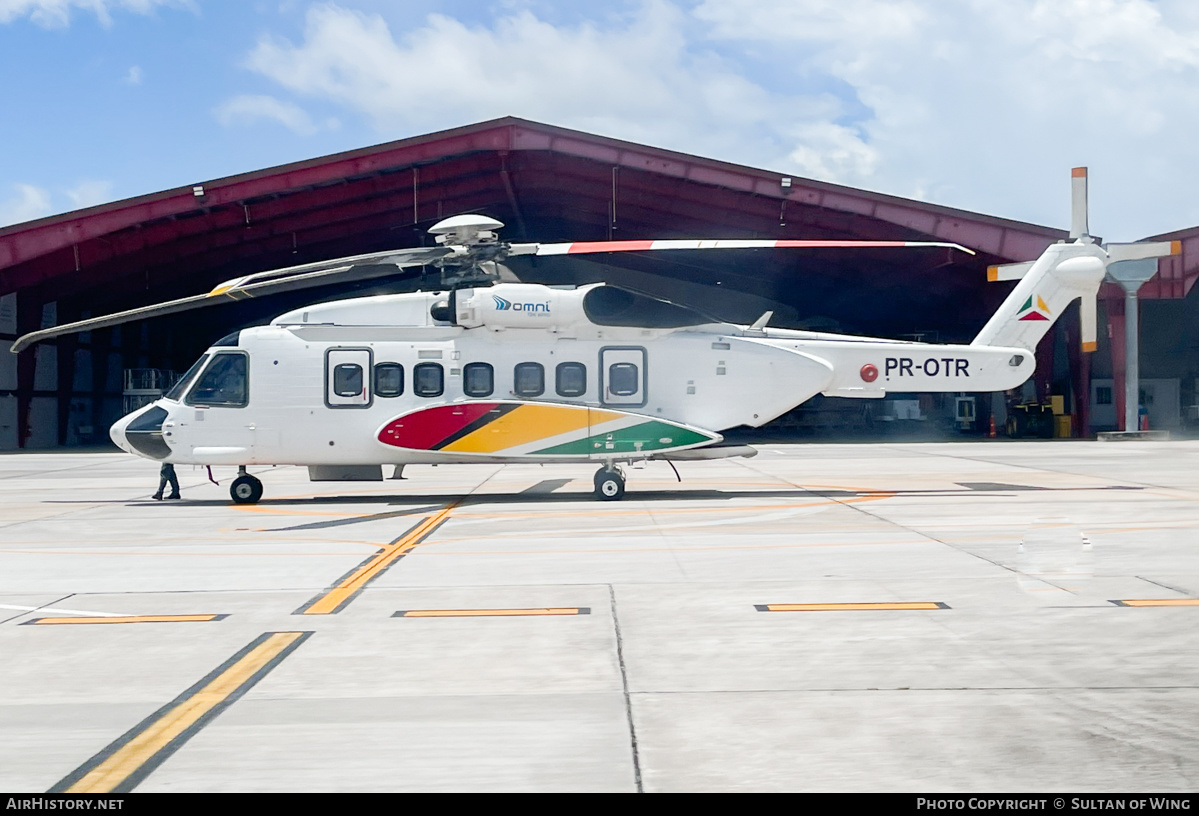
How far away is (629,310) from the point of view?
18375 mm

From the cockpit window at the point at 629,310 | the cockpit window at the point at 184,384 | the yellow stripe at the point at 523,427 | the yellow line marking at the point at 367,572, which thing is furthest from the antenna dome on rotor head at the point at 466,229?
the cockpit window at the point at 184,384

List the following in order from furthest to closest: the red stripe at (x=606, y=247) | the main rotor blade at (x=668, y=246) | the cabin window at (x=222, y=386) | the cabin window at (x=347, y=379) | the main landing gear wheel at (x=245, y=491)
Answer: the main landing gear wheel at (x=245, y=491) → the cabin window at (x=347, y=379) → the cabin window at (x=222, y=386) → the red stripe at (x=606, y=247) → the main rotor blade at (x=668, y=246)

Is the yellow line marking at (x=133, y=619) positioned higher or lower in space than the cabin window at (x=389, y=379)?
lower

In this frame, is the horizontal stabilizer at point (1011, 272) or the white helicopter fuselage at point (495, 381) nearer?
the white helicopter fuselage at point (495, 381)

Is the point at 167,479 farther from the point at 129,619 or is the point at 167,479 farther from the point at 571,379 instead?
the point at 129,619

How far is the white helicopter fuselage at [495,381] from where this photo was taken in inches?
711

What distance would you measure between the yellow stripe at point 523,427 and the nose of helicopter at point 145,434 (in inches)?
189

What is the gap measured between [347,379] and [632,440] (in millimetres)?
4972

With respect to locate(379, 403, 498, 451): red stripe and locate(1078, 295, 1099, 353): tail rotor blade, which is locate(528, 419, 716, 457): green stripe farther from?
locate(1078, 295, 1099, 353): tail rotor blade

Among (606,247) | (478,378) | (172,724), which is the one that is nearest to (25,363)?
(478,378)

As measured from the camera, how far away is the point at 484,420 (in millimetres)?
17953

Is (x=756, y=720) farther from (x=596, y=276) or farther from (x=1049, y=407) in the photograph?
(x=596, y=276)

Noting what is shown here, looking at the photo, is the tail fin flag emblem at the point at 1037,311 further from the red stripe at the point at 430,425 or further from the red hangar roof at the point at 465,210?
the red hangar roof at the point at 465,210

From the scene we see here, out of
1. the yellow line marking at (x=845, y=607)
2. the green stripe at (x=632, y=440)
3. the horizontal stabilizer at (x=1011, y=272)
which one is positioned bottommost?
the yellow line marking at (x=845, y=607)
